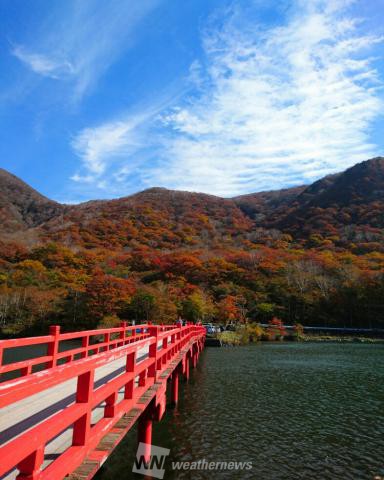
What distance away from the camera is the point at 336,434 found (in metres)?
10.5

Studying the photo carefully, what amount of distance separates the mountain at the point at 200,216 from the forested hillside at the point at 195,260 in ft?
1.89

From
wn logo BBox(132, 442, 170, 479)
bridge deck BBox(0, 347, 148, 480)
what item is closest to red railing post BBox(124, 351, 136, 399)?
bridge deck BBox(0, 347, 148, 480)

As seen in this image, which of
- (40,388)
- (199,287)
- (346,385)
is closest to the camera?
(40,388)

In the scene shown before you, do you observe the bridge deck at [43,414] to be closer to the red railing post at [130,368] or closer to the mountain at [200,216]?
the red railing post at [130,368]

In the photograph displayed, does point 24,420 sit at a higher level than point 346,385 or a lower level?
higher

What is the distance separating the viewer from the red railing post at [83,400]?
367cm

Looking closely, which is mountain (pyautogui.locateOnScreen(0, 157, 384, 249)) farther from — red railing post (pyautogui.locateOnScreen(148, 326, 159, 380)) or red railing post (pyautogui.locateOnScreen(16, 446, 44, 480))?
red railing post (pyautogui.locateOnScreen(16, 446, 44, 480))

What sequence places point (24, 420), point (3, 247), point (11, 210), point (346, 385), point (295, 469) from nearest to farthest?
point (24, 420) < point (295, 469) < point (346, 385) < point (3, 247) < point (11, 210)

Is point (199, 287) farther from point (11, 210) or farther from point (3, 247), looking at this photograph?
point (11, 210)

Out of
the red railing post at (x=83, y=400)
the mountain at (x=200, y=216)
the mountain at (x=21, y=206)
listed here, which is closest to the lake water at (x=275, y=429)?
the red railing post at (x=83, y=400)

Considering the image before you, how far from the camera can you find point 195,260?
255 feet

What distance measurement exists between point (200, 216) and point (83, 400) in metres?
145

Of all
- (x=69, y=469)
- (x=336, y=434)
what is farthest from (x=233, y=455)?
(x=69, y=469)

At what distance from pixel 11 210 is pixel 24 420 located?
6031 inches
